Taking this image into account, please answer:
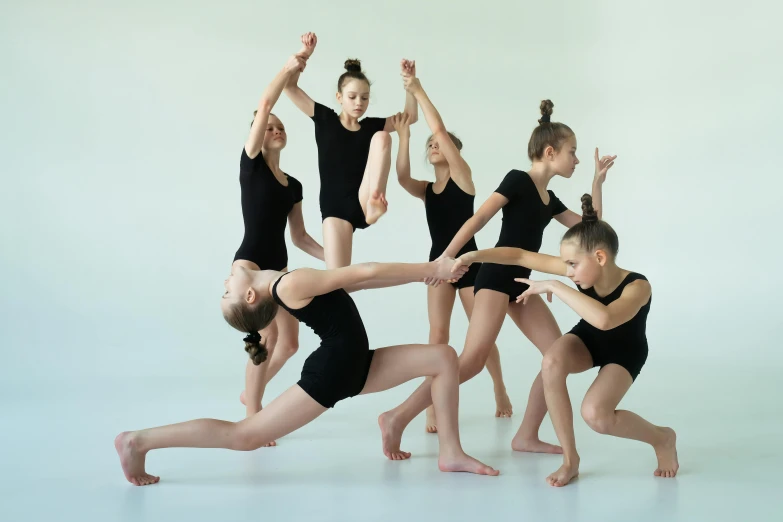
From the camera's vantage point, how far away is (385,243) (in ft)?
26.3

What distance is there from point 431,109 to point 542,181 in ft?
2.29

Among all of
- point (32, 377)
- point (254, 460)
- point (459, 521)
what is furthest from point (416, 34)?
point (459, 521)

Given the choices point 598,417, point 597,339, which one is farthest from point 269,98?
point 598,417

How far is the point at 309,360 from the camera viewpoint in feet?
12.6

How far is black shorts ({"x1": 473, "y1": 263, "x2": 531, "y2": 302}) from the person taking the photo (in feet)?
14.4

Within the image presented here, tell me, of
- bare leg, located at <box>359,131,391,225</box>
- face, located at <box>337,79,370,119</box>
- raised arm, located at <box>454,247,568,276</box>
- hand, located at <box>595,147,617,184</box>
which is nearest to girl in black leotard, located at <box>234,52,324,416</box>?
face, located at <box>337,79,370,119</box>

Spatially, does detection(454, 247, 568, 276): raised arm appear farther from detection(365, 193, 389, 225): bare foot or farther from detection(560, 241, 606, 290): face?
detection(365, 193, 389, 225): bare foot

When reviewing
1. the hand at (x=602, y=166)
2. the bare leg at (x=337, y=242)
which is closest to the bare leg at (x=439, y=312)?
the bare leg at (x=337, y=242)

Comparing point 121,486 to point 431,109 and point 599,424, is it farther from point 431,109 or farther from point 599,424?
point 431,109

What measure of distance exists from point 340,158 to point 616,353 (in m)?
1.92

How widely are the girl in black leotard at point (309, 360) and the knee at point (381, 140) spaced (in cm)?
95

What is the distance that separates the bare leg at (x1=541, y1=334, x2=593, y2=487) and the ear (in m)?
1.30

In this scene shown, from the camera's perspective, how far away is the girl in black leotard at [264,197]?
14.8ft

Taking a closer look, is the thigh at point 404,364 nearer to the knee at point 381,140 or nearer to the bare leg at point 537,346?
the bare leg at point 537,346
